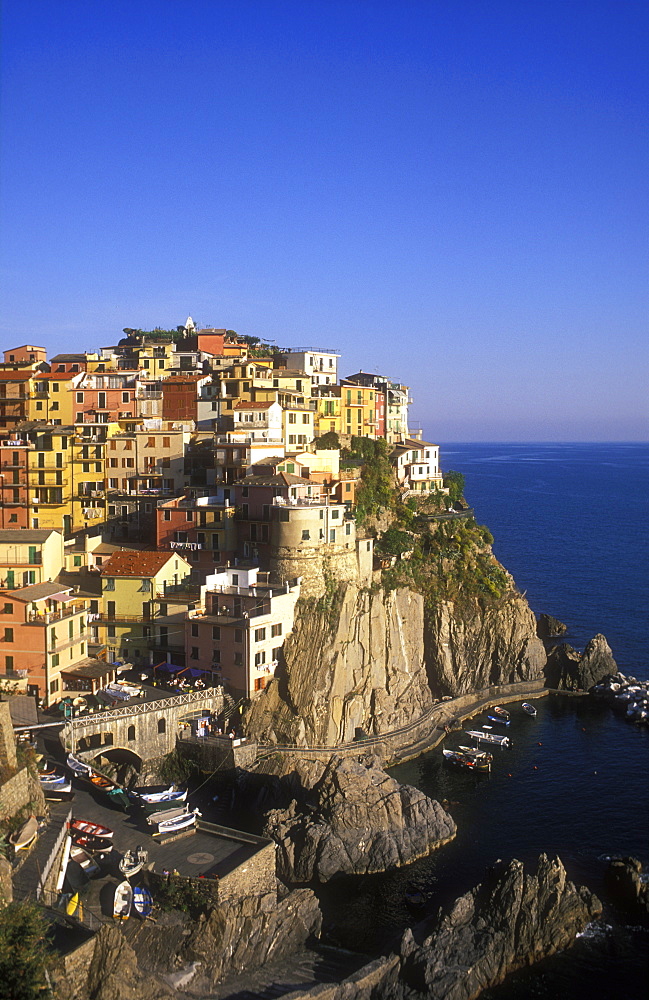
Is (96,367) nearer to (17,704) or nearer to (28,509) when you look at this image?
(28,509)

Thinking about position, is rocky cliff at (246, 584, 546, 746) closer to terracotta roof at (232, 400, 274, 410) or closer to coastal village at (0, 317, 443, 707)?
coastal village at (0, 317, 443, 707)

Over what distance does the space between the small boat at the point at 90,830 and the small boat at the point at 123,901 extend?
3345 mm

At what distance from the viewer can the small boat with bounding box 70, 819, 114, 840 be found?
36250 mm

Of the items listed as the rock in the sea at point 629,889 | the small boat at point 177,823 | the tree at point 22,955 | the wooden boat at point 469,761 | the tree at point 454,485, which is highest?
the tree at point 454,485

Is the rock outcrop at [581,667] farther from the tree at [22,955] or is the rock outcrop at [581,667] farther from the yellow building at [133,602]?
the tree at [22,955]

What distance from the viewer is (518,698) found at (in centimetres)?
5969

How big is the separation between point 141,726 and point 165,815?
7.04 m

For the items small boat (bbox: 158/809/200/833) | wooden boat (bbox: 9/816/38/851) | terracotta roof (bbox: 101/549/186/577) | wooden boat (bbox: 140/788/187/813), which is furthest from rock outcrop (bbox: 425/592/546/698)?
wooden boat (bbox: 9/816/38/851)

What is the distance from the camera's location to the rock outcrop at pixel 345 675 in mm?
47688

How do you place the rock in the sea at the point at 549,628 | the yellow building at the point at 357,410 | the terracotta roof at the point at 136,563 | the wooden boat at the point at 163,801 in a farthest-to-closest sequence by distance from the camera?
1. the yellow building at the point at 357,410
2. the rock in the sea at the point at 549,628
3. the terracotta roof at the point at 136,563
4. the wooden boat at the point at 163,801

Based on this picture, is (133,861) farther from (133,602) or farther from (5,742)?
(133,602)

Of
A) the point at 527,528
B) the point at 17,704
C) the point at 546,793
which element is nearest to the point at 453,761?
the point at 546,793

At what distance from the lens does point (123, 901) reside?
1287 inches

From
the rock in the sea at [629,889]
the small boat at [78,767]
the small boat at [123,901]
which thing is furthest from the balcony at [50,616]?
the rock in the sea at [629,889]
